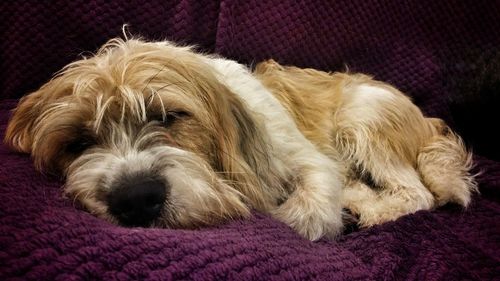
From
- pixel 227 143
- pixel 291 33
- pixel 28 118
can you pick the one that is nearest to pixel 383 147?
pixel 291 33

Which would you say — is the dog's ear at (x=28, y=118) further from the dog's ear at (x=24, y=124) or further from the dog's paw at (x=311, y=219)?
the dog's paw at (x=311, y=219)

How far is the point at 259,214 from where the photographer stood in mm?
1422

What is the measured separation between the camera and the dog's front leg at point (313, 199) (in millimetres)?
1590

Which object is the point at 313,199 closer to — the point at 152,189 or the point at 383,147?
the point at 383,147

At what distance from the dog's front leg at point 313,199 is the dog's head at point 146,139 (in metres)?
0.15

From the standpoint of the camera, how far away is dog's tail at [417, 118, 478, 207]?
183cm

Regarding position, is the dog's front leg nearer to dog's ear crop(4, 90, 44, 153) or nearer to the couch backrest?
the couch backrest

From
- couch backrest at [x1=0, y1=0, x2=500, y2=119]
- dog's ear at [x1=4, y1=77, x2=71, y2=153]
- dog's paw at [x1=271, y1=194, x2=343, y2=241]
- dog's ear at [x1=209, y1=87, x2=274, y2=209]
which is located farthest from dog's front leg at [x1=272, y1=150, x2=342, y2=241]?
dog's ear at [x1=4, y1=77, x2=71, y2=153]

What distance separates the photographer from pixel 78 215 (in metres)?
1.08

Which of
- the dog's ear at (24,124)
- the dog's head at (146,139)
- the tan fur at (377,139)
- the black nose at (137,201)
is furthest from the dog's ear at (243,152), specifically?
the dog's ear at (24,124)

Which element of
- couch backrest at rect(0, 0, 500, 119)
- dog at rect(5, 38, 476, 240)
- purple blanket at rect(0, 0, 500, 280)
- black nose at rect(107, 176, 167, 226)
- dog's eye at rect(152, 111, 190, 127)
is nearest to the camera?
purple blanket at rect(0, 0, 500, 280)

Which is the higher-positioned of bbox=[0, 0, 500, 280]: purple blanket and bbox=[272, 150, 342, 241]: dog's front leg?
bbox=[0, 0, 500, 280]: purple blanket

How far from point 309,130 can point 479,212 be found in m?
0.72

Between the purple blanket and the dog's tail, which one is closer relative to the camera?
the purple blanket
